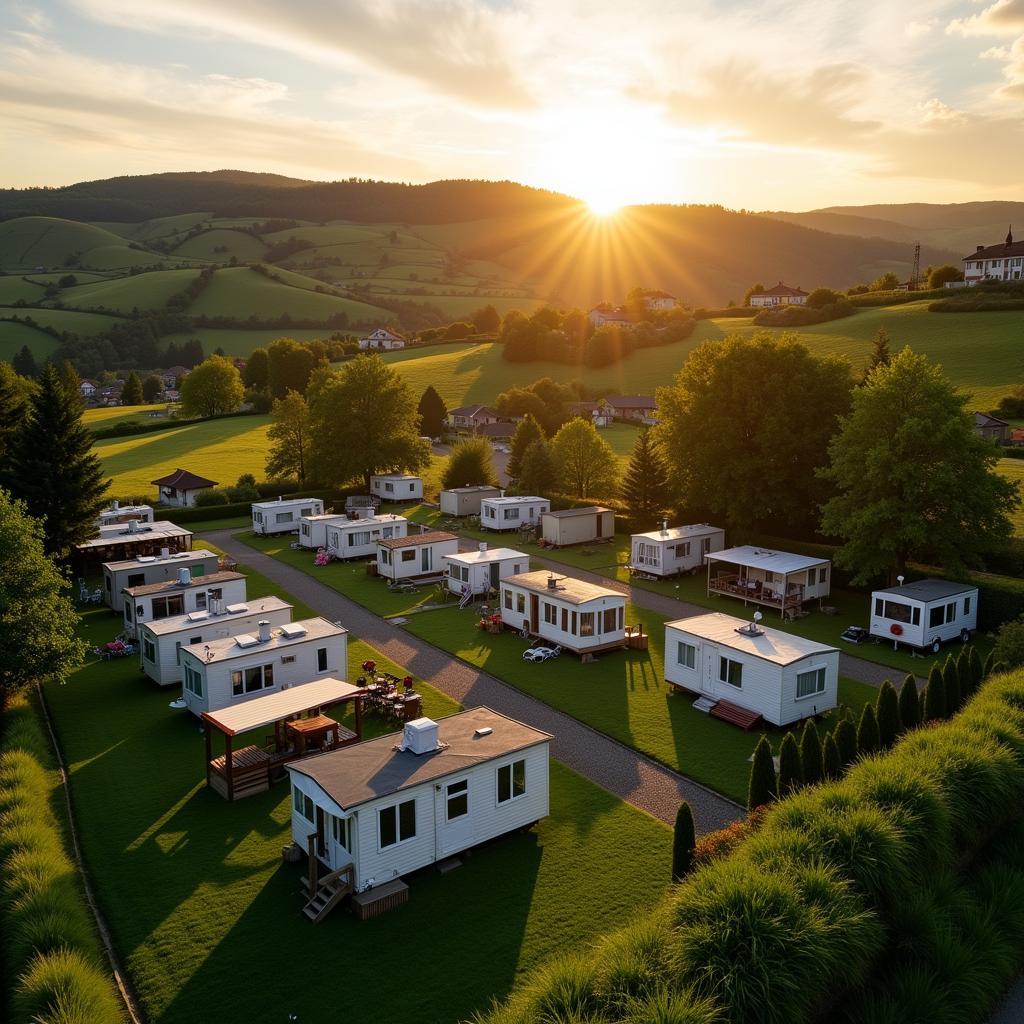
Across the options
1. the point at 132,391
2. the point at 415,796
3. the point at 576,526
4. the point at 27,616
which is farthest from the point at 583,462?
the point at 132,391

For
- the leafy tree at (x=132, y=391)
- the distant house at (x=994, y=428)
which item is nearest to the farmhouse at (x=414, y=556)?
the distant house at (x=994, y=428)

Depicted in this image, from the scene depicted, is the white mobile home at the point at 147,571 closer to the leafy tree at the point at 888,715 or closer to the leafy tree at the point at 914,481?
the leafy tree at the point at 888,715

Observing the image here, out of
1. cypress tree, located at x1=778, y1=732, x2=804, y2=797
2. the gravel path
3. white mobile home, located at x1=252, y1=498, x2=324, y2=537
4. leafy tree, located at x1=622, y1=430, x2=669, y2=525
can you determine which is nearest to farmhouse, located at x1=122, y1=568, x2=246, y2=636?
the gravel path

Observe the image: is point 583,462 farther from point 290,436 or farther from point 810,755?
point 810,755

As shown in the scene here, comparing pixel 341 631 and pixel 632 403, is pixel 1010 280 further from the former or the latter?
pixel 341 631

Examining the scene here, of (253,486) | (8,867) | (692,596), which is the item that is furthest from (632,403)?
(8,867)
